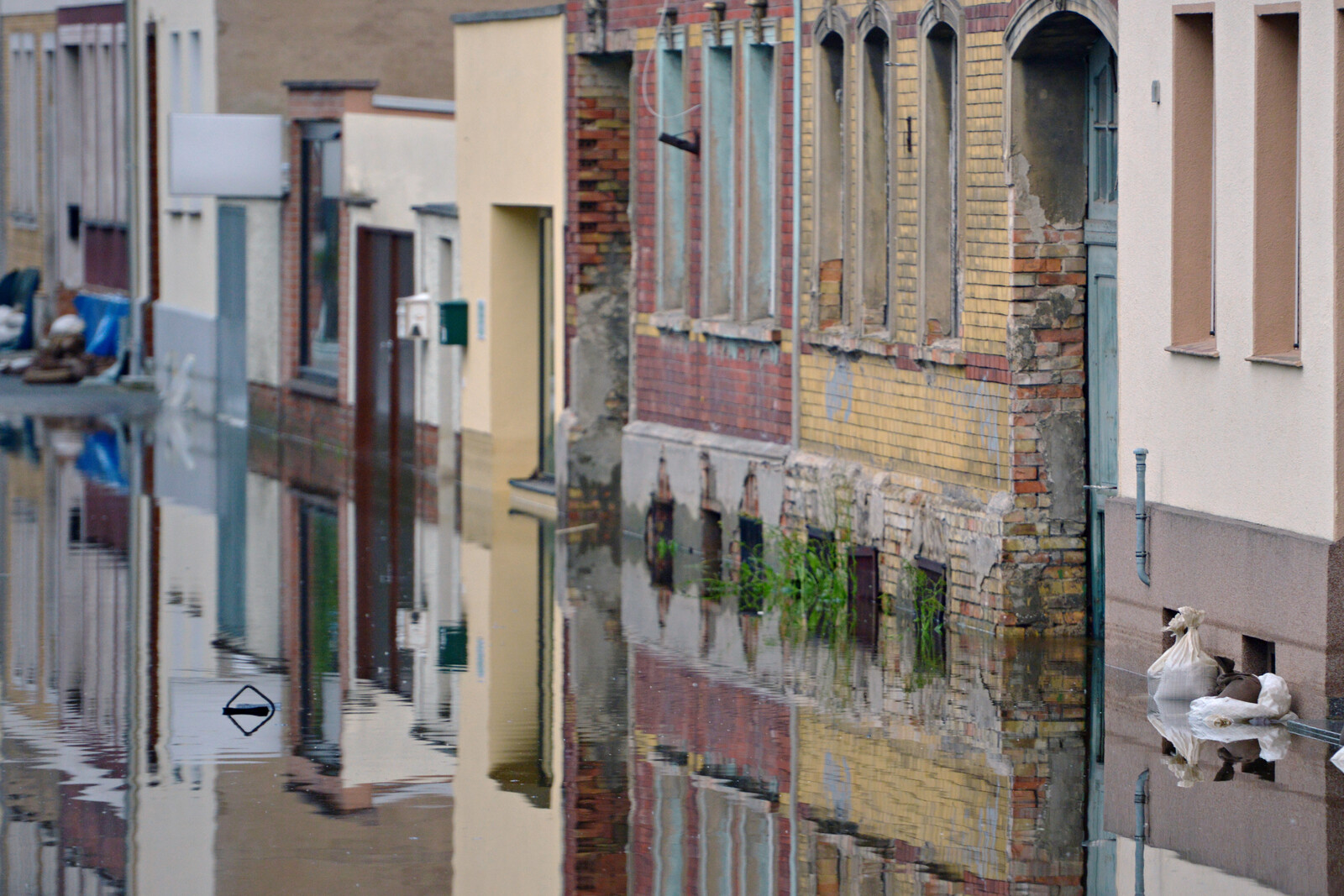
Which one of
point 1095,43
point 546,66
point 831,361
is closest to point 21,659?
point 831,361

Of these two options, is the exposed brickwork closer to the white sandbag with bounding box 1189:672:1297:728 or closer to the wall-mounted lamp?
the wall-mounted lamp

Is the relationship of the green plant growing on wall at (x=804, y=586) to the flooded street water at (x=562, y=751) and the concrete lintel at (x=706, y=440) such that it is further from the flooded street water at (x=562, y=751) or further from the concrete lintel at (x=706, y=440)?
the concrete lintel at (x=706, y=440)

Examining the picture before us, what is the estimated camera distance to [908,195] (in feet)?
52.9

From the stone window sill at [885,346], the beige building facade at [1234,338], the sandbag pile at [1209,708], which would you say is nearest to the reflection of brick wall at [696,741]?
the sandbag pile at [1209,708]

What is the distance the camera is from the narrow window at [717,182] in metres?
19.1

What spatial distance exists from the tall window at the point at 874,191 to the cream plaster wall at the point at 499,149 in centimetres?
521

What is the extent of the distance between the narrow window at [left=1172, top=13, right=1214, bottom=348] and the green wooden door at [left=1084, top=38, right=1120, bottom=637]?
1.42m

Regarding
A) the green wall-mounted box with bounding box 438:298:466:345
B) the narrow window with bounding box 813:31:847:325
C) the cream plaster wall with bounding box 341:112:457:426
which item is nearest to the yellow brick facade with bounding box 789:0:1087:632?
the narrow window with bounding box 813:31:847:325

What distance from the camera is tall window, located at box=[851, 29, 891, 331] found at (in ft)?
54.6

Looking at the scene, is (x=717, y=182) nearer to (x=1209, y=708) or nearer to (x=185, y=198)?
(x=1209, y=708)

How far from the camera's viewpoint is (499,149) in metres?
23.3

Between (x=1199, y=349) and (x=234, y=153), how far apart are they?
18.5m

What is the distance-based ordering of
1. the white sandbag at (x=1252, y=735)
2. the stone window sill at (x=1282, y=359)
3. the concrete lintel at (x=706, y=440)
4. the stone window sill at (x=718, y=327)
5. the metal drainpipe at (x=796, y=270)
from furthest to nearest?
1. the stone window sill at (x=718, y=327)
2. the concrete lintel at (x=706, y=440)
3. the metal drainpipe at (x=796, y=270)
4. the stone window sill at (x=1282, y=359)
5. the white sandbag at (x=1252, y=735)

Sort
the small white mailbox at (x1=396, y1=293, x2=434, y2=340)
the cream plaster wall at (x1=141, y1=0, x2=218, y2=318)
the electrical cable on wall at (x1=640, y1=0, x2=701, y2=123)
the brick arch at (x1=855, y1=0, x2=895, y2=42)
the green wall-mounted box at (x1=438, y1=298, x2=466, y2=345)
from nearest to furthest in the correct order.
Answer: the brick arch at (x1=855, y1=0, x2=895, y2=42)
the electrical cable on wall at (x1=640, y1=0, x2=701, y2=123)
the green wall-mounted box at (x1=438, y1=298, x2=466, y2=345)
the small white mailbox at (x1=396, y1=293, x2=434, y2=340)
the cream plaster wall at (x1=141, y1=0, x2=218, y2=318)
